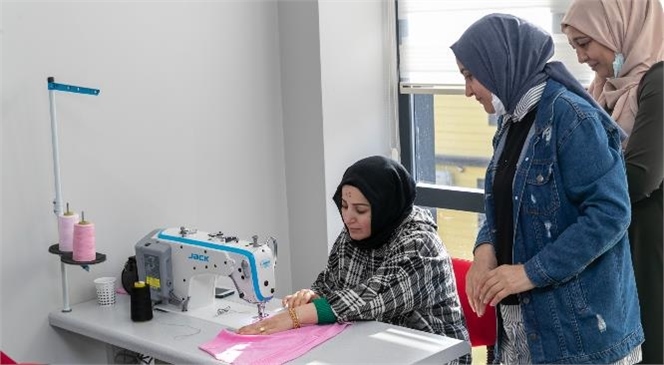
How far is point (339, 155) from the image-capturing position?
3482mm

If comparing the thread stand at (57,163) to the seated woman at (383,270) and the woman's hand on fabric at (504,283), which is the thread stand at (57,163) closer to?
the seated woman at (383,270)

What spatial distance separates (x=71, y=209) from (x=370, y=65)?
1.30 m

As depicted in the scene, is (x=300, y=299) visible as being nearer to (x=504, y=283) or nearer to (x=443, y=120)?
(x=504, y=283)

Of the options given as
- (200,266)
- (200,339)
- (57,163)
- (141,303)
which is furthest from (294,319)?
(57,163)

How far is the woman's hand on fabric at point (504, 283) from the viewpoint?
6.62 ft

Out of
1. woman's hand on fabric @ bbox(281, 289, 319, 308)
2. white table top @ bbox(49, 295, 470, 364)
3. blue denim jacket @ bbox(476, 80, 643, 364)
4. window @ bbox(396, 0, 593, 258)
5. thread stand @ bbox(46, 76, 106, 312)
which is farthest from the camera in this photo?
window @ bbox(396, 0, 593, 258)

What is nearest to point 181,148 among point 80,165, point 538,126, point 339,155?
point 80,165

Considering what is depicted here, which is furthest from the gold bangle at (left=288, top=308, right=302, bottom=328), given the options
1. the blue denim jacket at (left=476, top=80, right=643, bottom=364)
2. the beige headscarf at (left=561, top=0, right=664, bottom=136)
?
the beige headscarf at (left=561, top=0, right=664, bottom=136)

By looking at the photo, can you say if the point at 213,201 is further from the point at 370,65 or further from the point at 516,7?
the point at 516,7

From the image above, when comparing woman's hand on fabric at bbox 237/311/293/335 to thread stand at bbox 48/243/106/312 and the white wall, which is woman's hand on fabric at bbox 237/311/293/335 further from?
the white wall

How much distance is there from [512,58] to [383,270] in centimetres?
71

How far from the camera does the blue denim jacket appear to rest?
1958 millimetres

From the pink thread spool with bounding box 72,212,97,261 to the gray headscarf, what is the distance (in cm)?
123

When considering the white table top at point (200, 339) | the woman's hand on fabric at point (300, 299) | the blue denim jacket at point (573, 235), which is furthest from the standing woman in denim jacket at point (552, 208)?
the woman's hand on fabric at point (300, 299)
